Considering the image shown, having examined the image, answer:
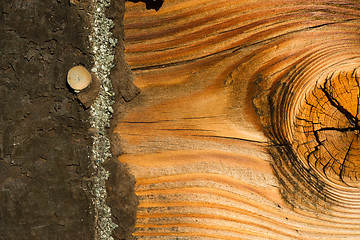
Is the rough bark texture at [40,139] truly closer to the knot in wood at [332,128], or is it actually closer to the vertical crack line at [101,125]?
the vertical crack line at [101,125]

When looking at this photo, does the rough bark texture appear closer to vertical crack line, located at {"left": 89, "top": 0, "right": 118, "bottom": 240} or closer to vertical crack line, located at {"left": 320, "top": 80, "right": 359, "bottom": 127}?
vertical crack line, located at {"left": 89, "top": 0, "right": 118, "bottom": 240}

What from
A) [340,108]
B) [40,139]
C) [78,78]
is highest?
[78,78]

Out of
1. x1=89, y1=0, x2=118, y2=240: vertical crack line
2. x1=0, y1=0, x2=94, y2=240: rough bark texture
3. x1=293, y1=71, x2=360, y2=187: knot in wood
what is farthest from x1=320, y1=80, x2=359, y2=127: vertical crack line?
x1=0, y1=0, x2=94, y2=240: rough bark texture

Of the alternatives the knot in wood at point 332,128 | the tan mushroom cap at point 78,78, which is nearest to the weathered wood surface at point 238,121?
the knot in wood at point 332,128

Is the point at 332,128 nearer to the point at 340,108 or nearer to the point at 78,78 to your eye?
the point at 340,108

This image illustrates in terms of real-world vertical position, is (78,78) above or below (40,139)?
above

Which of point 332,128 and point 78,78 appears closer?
point 332,128

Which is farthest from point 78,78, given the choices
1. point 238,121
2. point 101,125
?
point 238,121
